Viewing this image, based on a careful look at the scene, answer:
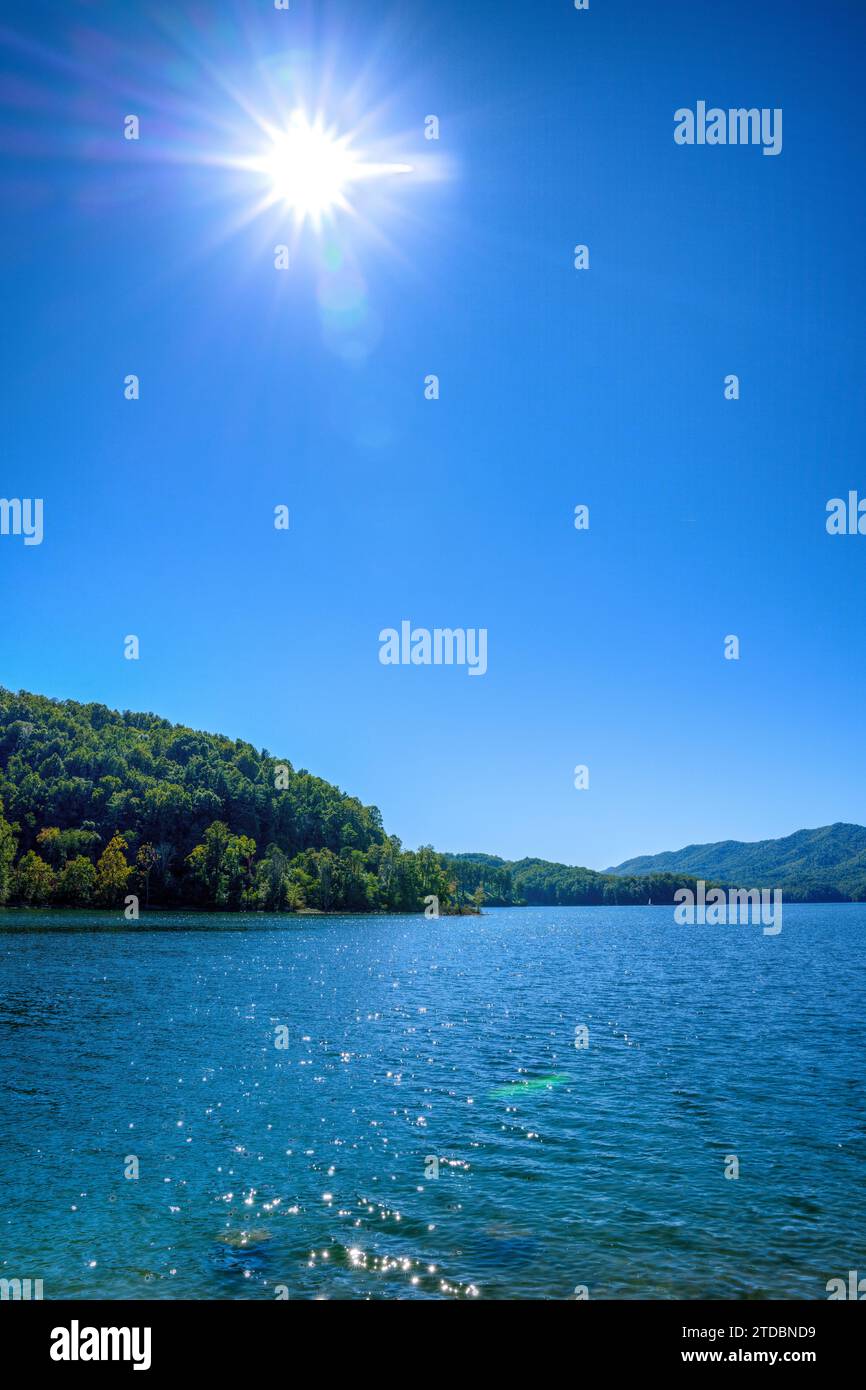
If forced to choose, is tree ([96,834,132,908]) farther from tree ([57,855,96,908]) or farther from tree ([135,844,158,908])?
tree ([135,844,158,908])

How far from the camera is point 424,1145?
25.4 m

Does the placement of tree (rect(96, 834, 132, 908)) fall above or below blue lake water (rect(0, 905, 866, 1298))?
below

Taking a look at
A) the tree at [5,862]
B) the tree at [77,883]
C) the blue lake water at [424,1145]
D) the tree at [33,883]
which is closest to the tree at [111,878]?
the tree at [77,883]

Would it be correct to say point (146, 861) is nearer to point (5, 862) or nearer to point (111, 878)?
point (111, 878)

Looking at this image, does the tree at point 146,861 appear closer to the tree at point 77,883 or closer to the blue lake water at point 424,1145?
the tree at point 77,883

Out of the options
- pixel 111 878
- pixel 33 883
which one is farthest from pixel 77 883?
pixel 33 883

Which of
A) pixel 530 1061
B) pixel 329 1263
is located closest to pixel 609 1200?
pixel 329 1263

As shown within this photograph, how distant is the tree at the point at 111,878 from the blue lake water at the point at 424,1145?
12854 cm

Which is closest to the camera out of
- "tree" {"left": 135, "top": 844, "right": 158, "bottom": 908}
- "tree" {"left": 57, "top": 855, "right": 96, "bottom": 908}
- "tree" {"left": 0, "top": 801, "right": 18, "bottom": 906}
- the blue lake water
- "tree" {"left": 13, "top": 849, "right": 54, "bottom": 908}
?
the blue lake water

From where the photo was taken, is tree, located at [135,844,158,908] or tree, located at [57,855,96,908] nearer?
tree, located at [57,855,96,908]

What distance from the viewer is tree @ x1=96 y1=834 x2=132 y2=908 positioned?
177750 mm

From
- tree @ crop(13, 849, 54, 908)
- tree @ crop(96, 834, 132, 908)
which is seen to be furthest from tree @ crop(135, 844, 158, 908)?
tree @ crop(13, 849, 54, 908)

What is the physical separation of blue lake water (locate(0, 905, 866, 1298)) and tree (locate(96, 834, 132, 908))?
422ft
